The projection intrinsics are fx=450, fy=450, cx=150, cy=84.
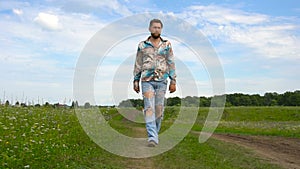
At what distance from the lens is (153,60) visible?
11.2m

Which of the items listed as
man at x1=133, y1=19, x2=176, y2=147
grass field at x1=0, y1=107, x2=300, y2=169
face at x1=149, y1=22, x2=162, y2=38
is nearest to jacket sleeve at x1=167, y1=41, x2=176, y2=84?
man at x1=133, y1=19, x2=176, y2=147

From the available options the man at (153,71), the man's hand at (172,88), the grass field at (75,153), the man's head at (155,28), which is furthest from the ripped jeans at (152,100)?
the man's head at (155,28)

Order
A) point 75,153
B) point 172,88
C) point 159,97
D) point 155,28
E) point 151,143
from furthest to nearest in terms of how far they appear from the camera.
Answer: point 172,88, point 159,97, point 151,143, point 155,28, point 75,153

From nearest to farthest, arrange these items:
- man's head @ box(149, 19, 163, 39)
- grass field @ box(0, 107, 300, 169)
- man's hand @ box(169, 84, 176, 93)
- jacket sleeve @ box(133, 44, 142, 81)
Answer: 1. grass field @ box(0, 107, 300, 169)
2. man's head @ box(149, 19, 163, 39)
3. jacket sleeve @ box(133, 44, 142, 81)
4. man's hand @ box(169, 84, 176, 93)

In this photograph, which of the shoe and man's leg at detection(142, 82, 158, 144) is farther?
the shoe

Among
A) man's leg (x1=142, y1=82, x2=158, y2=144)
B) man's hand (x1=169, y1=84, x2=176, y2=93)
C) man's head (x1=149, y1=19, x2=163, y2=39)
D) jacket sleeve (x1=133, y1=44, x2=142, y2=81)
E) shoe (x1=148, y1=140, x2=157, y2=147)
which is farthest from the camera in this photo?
man's hand (x1=169, y1=84, x2=176, y2=93)

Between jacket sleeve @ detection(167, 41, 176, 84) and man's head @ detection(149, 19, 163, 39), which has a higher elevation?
man's head @ detection(149, 19, 163, 39)

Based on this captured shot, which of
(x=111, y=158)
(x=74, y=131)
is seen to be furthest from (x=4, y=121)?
(x=111, y=158)

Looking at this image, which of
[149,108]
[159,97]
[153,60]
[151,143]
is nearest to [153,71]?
[153,60]

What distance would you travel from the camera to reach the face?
11109 millimetres

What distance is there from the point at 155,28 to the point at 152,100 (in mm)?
1831

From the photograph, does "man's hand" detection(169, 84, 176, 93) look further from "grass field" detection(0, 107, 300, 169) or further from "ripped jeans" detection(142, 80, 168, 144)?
"grass field" detection(0, 107, 300, 169)

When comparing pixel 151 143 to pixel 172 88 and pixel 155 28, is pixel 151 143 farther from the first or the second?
pixel 155 28

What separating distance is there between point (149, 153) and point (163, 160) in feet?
2.35
